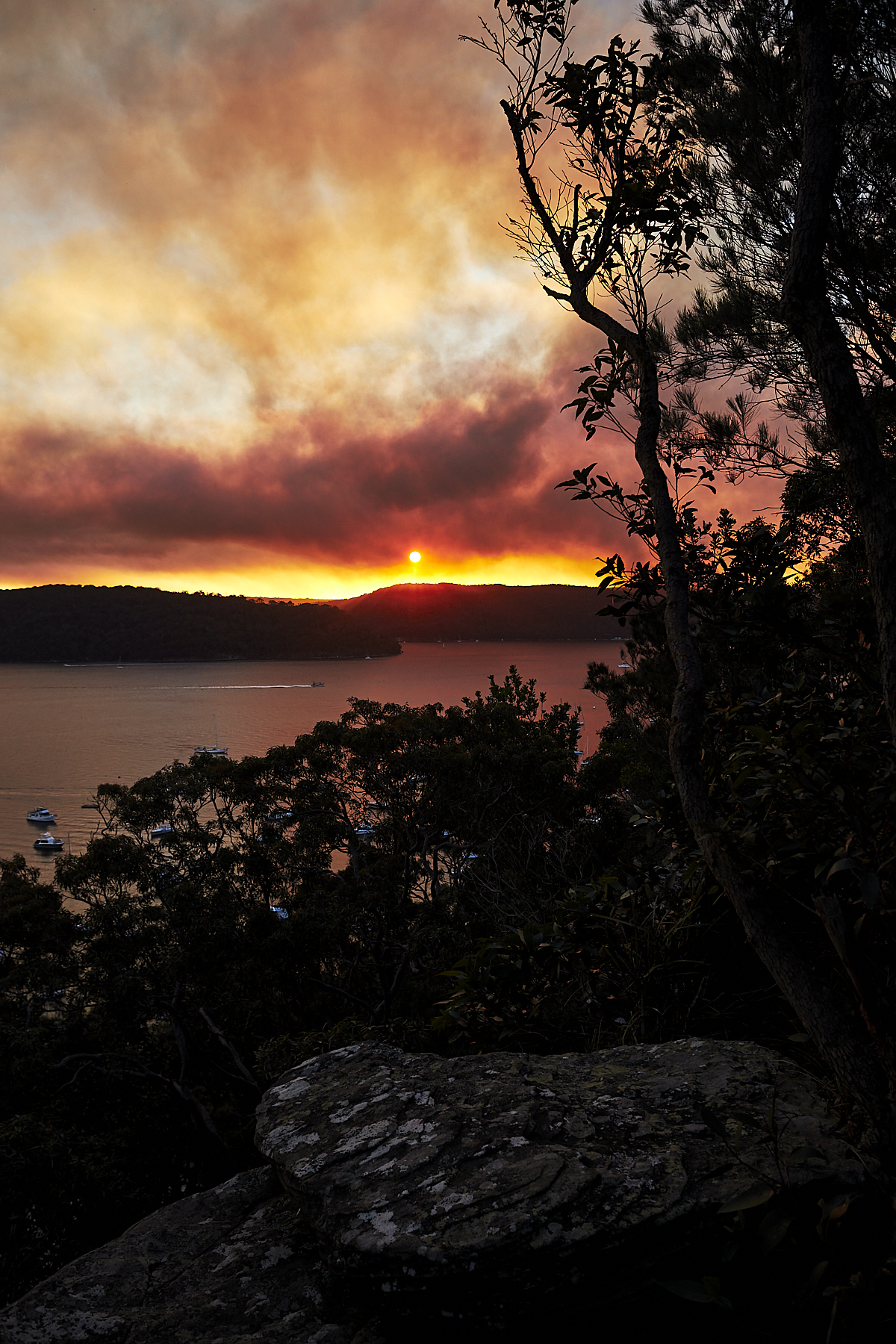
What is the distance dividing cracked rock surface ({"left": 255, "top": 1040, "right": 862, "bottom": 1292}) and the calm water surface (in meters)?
33.9

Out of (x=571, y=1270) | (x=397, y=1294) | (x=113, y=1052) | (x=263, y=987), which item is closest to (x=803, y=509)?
(x=571, y=1270)

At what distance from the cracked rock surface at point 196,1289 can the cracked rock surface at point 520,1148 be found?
0.60ft

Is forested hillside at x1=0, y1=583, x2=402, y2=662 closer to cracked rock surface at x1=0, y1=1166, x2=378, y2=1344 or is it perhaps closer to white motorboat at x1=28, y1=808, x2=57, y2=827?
white motorboat at x1=28, y1=808, x2=57, y2=827

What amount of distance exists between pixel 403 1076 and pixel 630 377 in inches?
108

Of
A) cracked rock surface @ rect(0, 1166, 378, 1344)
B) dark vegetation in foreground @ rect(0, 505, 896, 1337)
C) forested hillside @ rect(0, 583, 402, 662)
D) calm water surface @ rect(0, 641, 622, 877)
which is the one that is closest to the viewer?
cracked rock surface @ rect(0, 1166, 378, 1344)

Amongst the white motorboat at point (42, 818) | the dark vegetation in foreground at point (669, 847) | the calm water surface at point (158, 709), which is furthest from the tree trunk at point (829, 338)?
the white motorboat at point (42, 818)

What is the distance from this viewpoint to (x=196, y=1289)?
6.21ft

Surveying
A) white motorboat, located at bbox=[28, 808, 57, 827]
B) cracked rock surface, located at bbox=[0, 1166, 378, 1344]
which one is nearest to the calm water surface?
white motorboat, located at bbox=[28, 808, 57, 827]

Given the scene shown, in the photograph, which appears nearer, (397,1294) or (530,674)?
(397,1294)

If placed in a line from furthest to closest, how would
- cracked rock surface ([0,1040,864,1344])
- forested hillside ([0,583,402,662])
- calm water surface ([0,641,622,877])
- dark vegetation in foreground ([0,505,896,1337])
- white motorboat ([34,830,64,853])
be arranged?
forested hillside ([0,583,402,662]) < calm water surface ([0,641,622,877]) < white motorboat ([34,830,64,853]) < dark vegetation in foreground ([0,505,896,1337]) < cracked rock surface ([0,1040,864,1344])

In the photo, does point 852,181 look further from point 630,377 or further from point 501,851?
point 501,851

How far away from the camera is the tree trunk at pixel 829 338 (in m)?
1.67

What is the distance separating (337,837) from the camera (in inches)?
540

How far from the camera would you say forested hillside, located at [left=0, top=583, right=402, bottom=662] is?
148 m
